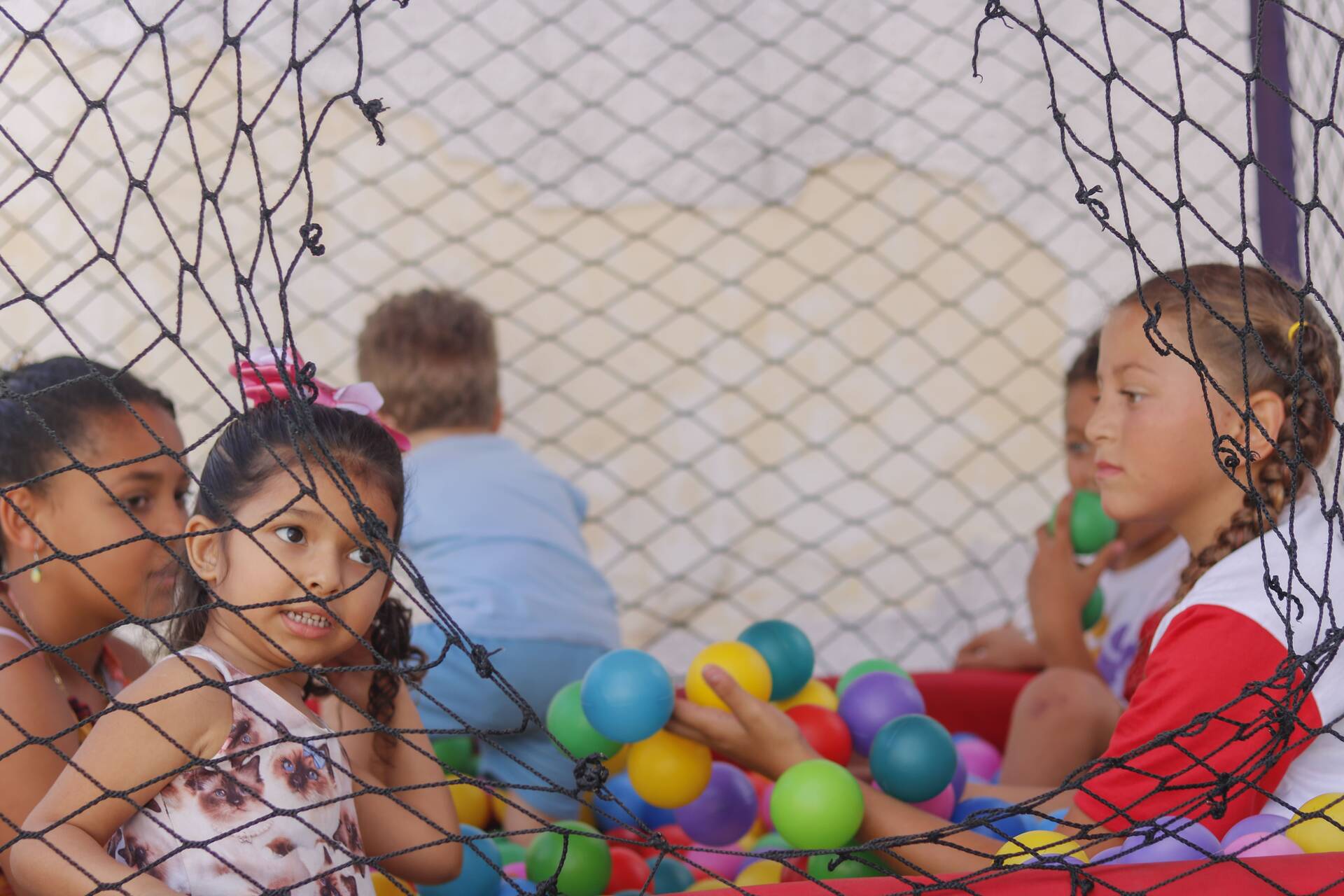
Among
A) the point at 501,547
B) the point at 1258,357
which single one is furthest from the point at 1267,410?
the point at 501,547

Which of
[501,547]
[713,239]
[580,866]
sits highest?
[713,239]

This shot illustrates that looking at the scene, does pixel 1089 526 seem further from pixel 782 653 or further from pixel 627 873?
pixel 627 873

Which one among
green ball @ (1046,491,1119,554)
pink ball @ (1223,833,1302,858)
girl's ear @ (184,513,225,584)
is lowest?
pink ball @ (1223,833,1302,858)

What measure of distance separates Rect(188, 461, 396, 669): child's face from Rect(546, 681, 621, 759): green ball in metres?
0.30

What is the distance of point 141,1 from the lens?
6.57 ft

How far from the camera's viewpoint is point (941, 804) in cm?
119

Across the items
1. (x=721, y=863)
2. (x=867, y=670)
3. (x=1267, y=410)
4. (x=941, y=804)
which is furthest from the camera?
(x=867, y=670)

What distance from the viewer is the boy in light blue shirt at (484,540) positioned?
146 cm

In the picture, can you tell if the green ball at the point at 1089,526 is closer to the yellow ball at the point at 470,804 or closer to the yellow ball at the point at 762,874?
the yellow ball at the point at 762,874

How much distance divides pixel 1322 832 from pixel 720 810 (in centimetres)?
52

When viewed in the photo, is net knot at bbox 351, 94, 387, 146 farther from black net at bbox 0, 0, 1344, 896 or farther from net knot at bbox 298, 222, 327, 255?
black net at bbox 0, 0, 1344, 896

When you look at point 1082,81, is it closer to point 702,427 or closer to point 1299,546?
point 702,427

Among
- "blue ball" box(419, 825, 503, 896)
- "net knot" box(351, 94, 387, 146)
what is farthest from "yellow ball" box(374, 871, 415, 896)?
"net knot" box(351, 94, 387, 146)

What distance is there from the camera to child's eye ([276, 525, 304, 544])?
84 centimetres
